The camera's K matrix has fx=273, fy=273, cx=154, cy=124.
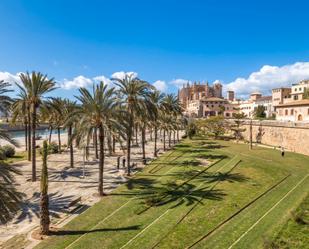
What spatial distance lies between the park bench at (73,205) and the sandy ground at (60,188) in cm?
26

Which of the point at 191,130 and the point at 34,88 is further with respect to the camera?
the point at 191,130

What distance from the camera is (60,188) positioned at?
21.6 metres

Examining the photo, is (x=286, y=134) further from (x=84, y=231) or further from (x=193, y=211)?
(x=84, y=231)

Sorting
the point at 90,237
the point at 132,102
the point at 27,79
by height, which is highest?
the point at 27,79

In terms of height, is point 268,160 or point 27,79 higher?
point 27,79

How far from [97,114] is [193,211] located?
9.60 m

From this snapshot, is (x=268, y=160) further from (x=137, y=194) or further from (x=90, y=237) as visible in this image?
(x=90, y=237)

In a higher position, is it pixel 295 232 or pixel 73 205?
pixel 73 205

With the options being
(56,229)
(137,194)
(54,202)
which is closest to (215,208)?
(137,194)

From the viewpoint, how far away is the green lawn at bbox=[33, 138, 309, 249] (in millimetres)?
13023

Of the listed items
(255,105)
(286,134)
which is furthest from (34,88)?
(255,105)

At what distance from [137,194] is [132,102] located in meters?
10.2

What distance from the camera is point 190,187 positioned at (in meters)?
21.2

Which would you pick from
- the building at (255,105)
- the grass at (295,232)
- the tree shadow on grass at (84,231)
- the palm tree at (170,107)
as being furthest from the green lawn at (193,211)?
the building at (255,105)
